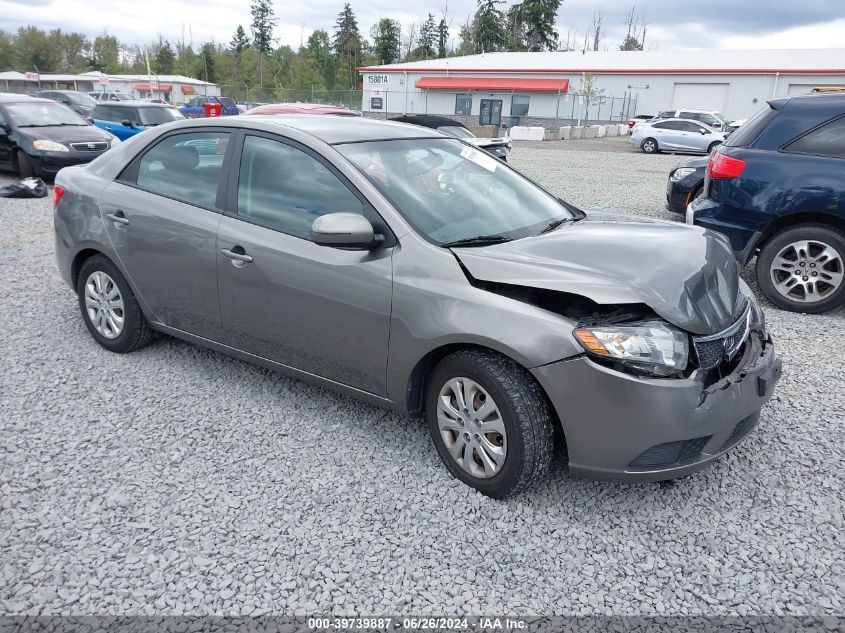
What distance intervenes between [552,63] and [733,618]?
50.6 meters

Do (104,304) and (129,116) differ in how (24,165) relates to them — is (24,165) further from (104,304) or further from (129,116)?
(104,304)

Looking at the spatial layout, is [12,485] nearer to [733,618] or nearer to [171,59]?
[733,618]

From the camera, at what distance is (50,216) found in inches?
367

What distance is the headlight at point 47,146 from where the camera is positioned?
11.5 m

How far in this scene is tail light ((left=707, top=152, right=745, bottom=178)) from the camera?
5.50 metres

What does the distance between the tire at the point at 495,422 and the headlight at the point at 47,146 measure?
37.0 ft

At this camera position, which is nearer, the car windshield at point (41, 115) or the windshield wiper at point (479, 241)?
the windshield wiper at point (479, 241)

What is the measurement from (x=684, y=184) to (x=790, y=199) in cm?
337

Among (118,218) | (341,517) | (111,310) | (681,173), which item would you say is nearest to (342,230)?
(341,517)

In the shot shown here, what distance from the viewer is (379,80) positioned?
51.1 metres

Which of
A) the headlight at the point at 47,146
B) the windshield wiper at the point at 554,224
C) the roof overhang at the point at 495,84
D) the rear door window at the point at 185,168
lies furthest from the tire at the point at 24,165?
the roof overhang at the point at 495,84

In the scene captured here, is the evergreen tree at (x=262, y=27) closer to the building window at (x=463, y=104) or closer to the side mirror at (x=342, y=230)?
the building window at (x=463, y=104)

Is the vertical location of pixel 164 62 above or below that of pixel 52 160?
above

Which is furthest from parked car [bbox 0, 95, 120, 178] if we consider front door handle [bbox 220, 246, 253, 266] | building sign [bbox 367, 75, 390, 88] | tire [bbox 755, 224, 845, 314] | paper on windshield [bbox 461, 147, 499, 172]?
building sign [bbox 367, 75, 390, 88]
